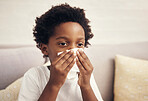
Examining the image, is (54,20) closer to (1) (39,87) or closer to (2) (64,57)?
(2) (64,57)

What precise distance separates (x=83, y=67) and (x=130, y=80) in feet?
1.64

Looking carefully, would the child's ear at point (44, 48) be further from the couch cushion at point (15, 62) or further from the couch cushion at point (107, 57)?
the couch cushion at point (107, 57)

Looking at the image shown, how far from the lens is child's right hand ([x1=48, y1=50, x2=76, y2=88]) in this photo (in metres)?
0.66

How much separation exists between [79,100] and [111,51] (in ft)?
1.75

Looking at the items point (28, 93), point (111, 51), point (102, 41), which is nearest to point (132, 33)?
point (102, 41)

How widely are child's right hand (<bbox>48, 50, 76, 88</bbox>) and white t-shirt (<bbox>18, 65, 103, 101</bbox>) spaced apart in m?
0.16

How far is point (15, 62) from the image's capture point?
1.05 meters

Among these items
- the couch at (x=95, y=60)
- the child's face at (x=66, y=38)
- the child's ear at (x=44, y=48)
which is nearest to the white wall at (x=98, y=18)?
the couch at (x=95, y=60)

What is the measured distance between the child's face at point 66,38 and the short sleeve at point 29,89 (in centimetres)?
17

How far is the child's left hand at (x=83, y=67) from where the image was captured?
0.71m

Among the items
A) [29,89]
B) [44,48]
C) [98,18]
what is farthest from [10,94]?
[98,18]

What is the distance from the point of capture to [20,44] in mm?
1385

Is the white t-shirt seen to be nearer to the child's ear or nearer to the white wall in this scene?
the child's ear

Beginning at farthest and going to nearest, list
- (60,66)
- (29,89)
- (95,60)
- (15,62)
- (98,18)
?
(98,18) < (95,60) < (15,62) < (29,89) < (60,66)
